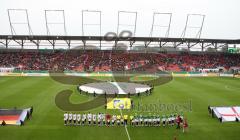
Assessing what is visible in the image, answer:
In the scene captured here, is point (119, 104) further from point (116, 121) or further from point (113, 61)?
point (113, 61)

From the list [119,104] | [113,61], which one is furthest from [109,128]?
[113,61]

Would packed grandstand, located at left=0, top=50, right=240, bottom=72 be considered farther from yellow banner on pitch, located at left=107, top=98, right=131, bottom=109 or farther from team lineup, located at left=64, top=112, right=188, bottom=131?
team lineup, located at left=64, top=112, right=188, bottom=131

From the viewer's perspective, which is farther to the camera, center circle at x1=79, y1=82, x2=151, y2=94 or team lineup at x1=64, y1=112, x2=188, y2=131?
center circle at x1=79, y1=82, x2=151, y2=94

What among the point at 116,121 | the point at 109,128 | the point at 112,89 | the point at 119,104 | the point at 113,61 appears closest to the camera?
the point at 109,128

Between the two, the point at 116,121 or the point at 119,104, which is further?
the point at 119,104

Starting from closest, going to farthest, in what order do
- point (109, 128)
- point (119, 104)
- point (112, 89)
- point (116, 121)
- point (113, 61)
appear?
point (109, 128)
point (116, 121)
point (119, 104)
point (112, 89)
point (113, 61)

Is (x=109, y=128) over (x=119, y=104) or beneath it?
beneath

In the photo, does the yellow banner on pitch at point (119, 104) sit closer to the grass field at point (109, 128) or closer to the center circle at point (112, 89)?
the grass field at point (109, 128)

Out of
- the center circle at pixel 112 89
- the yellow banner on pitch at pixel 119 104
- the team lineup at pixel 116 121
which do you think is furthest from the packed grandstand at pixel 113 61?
the team lineup at pixel 116 121

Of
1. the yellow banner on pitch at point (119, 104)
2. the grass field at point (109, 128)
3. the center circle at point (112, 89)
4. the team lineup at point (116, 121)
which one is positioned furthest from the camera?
the center circle at point (112, 89)

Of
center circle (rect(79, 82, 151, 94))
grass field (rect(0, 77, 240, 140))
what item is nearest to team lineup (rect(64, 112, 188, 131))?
grass field (rect(0, 77, 240, 140))

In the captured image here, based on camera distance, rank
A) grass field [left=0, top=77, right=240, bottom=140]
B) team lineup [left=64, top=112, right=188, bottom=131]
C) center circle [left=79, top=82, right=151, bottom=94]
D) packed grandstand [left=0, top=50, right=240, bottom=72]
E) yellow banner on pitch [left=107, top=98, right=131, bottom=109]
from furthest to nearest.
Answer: packed grandstand [left=0, top=50, right=240, bottom=72] → center circle [left=79, top=82, right=151, bottom=94] → yellow banner on pitch [left=107, top=98, right=131, bottom=109] → team lineup [left=64, top=112, right=188, bottom=131] → grass field [left=0, top=77, right=240, bottom=140]

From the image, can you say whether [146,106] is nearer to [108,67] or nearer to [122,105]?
[122,105]

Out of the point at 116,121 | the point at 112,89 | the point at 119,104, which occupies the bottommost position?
the point at 112,89
